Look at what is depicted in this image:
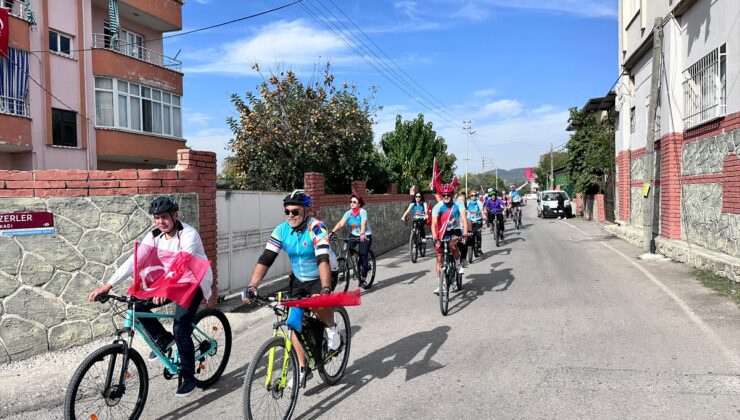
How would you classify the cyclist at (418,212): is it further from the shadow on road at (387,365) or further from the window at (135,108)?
the window at (135,108)

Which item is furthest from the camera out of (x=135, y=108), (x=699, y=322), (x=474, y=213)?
(x=135, y=108)

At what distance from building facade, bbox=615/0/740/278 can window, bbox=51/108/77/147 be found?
1879 centimetres

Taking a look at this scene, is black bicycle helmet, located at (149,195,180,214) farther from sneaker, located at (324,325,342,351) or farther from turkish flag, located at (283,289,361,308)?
sneaker, located at (324,325,342,351)

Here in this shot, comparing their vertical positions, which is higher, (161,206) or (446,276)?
(161,206)

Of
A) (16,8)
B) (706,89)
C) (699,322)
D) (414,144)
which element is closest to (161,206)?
(699,322)

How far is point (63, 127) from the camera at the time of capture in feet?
60.7

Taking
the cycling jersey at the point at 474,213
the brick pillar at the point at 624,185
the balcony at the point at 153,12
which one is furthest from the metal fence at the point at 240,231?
the brick pillar at the point at 624,185

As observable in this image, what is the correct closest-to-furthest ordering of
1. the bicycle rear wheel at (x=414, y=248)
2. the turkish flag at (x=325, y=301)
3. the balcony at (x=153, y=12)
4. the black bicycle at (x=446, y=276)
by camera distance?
the turkish flag at (x=325, y=301) → the black bicycle at (x=446, y=276) → the bicycle rear wheel at (x=414, y=248) → the balcony at (x=153, y=12)

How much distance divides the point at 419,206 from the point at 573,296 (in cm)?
621

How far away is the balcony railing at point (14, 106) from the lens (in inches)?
640

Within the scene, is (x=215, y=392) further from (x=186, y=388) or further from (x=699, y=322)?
(x=699, y=322)

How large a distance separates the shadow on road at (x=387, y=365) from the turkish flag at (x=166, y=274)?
1385mm

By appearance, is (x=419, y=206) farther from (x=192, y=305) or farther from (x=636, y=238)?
(x=192, y=305)

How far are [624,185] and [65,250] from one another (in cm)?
2045
